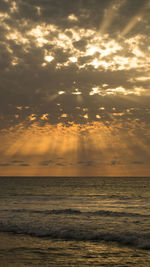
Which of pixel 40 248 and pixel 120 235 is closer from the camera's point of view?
pixel 40 248

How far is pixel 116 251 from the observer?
13445 millimetres

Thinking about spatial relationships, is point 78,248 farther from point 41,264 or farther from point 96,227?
point 96,227

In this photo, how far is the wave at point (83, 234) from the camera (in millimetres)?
15445

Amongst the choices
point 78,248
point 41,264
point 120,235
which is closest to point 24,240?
point 78,248

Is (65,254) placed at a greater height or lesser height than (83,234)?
lesser

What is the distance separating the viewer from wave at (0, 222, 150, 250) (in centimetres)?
1545

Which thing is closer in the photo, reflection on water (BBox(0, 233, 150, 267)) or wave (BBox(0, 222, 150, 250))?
reflection on water (BBox(0, 233, 150, 267))

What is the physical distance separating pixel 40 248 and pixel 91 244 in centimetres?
303

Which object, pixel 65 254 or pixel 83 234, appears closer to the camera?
pixel 65 254

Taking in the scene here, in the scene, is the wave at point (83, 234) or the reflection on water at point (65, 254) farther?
the wave at point (83, 234)

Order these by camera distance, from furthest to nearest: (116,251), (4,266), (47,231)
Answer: (47,231), (116,251), (4,266)

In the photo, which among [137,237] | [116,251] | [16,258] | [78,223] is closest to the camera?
[16,258]

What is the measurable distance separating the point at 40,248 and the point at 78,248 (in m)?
2.06

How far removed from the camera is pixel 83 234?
56.3 feet
